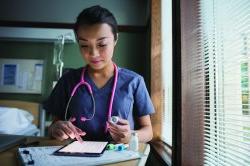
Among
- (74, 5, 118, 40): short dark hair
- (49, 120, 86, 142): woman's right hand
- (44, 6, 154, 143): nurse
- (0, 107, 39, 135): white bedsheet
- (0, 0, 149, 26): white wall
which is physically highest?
(0, 0, 149, 26): white wall

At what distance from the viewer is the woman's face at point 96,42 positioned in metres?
1.17

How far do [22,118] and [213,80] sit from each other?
1.82 metres

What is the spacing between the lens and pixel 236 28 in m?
0.87

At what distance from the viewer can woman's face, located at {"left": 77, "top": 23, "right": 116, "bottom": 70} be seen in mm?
1166

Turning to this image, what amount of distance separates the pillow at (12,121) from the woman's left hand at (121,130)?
143cm

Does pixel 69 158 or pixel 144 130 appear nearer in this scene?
pixel 69 158

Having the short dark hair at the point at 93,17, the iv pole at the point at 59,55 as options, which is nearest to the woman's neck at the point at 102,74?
the short dark hair at the point at 93,17

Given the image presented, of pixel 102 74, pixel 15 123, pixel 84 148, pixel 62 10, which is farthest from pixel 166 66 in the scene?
pixel 62 10

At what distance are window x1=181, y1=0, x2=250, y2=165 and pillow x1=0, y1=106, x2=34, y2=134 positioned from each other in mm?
1617

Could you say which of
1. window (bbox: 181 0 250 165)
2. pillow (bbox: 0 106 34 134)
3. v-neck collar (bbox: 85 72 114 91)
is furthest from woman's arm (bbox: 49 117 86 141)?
pillow (bbox: 0 106 34 134)

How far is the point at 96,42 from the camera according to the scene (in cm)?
117

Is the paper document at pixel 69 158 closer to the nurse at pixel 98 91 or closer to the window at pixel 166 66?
the nurse at pixel 98 91

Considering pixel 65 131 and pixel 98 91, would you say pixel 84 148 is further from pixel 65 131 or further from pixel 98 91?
pixel 98 91

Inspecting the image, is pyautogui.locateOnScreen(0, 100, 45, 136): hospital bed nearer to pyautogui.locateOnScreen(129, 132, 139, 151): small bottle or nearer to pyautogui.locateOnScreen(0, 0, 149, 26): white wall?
pyautogui.locateOnScreen(0, 0, 149, 26): white wall
